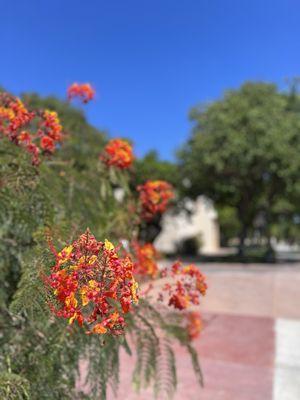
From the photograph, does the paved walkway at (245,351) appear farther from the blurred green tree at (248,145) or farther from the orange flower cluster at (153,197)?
the blurred green tree at (248,145)

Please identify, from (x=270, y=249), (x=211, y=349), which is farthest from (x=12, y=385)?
(x=270, y=249)

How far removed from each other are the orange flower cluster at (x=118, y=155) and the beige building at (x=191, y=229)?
82.4 ft

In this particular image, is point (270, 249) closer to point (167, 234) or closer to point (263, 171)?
point (263, 171)

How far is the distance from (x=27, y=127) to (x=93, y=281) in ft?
5.69

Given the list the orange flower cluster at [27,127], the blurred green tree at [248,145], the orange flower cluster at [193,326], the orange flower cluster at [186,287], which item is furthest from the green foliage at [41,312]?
the blurred green tree at [248,145]

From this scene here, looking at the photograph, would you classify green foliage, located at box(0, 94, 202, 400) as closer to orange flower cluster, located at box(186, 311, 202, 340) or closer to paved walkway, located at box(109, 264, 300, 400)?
orange flower cluster, located at box(186, 311, 202, 340)

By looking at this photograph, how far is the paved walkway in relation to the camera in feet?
16.1

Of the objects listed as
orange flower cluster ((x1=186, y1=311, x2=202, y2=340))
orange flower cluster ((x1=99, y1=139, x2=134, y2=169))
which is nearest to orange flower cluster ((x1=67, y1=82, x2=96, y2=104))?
orange flower cluster ((x1=99, y1=139, x2=134, y2=169))

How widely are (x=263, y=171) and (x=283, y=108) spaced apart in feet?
9.48

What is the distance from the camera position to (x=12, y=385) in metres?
1.90

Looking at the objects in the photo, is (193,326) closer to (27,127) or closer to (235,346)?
(27,127)

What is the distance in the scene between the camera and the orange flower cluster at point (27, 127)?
278 centimetres

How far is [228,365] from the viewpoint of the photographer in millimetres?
5941

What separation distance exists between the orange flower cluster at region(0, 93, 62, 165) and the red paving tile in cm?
274
